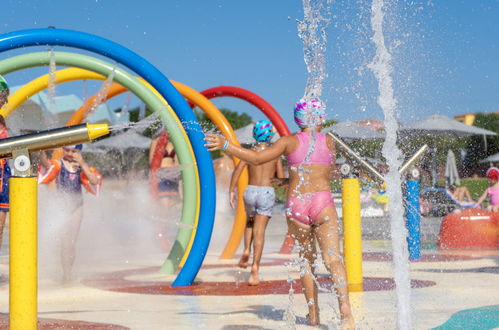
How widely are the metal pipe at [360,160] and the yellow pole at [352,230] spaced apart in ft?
2.27

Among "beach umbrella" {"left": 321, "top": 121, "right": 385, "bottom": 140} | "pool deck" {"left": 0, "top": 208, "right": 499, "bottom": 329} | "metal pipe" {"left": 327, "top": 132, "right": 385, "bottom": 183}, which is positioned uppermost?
"beach umbrella" {"left": 321, "top": 121, "right": 385, "bottom": 140}

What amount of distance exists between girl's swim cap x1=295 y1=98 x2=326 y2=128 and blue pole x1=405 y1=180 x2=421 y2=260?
4.70m

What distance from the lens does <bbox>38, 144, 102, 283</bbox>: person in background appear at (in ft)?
27.1

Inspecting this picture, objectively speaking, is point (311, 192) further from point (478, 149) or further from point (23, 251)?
point (478, 149)

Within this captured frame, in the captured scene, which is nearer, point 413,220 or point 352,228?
point 352,228

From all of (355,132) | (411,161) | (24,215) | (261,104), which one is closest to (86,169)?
(411,161)

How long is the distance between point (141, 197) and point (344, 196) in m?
13.2

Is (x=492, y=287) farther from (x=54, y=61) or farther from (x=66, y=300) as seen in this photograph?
(x=54, y=61)

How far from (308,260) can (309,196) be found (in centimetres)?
47

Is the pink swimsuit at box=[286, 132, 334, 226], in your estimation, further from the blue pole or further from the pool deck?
the blue pole

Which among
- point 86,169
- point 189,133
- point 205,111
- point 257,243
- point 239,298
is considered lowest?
point 239,298

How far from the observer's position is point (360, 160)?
5.61 meters

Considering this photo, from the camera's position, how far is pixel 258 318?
5.43 metres

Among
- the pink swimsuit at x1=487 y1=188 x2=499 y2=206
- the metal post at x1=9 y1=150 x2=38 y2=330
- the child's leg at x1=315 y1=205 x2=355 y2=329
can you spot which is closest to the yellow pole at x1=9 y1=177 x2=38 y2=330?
the metal post at x1=9 y1=150 x2=38 y2=330
